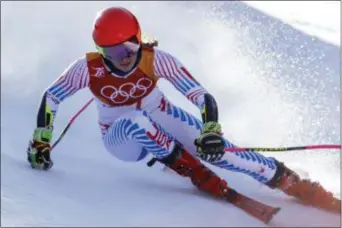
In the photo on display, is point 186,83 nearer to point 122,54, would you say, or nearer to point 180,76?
point 180,76

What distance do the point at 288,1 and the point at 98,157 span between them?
17.1 ft

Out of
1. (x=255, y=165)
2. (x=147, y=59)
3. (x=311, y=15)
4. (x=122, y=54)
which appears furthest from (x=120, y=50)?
(x=311, y=15)

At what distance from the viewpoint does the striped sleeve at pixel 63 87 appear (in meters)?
3.79

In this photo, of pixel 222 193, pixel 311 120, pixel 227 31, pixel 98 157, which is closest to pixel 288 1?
Answer: pixel 227 31

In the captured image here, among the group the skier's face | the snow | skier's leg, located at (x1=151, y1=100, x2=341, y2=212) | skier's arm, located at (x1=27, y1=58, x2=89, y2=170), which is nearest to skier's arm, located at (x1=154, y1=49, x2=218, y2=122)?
the skier's face

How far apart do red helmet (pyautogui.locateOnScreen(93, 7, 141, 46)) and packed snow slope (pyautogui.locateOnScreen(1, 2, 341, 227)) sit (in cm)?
61

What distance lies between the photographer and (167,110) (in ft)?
13.0

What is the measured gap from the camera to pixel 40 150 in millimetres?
3732

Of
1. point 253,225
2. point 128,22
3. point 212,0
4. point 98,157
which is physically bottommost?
point 253,225

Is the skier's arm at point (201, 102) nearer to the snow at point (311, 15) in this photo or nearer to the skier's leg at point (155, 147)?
the skier's leg at point (155, 147)

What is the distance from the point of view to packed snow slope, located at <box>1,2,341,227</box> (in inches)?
132

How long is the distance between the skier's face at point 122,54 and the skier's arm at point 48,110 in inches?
6.6

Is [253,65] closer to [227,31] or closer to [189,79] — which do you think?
[227,31]

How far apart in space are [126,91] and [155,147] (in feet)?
0.99
